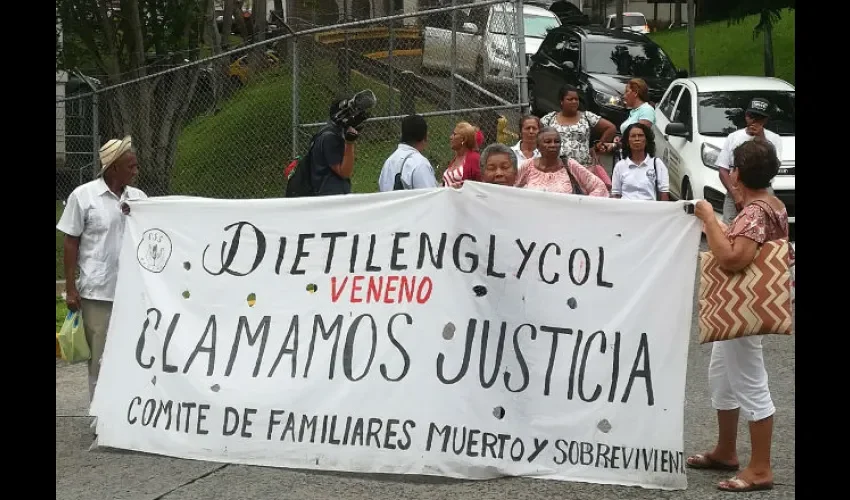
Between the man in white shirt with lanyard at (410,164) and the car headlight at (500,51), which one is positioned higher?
the car headlight at (500,51)

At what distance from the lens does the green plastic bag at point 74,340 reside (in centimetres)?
716

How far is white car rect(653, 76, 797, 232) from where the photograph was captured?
1334cm

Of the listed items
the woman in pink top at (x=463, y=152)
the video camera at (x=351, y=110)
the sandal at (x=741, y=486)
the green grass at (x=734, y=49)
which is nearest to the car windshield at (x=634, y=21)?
the green grass at (x=734, y=49)

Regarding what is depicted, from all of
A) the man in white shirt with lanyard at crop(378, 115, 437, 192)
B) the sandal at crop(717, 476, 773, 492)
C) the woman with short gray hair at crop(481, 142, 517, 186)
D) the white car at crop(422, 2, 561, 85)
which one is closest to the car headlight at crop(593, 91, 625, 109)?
the white car at crop(422, 2, 561, 85)

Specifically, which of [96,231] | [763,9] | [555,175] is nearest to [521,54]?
[555,175]

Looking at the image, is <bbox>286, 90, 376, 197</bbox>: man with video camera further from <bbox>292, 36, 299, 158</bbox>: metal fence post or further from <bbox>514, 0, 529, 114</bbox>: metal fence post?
<bbox>292, 36, 299, 158</bbox>: metal fence post

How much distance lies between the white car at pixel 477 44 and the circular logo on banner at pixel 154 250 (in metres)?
6.00

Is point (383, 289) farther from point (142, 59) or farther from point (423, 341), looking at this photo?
point (142, 59)

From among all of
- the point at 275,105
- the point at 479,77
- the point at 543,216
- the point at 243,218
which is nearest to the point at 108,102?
the point at 275,105

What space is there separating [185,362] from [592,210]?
7.54ft

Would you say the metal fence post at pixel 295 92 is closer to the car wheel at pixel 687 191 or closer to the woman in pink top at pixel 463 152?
the woman in pink top at pixel 463 152

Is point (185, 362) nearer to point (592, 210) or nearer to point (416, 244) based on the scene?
point (416, 244)

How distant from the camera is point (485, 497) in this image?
5.70 meters

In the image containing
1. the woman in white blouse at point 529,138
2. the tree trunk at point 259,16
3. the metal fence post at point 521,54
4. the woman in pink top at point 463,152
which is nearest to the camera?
the woman in pink top at point 463,152
